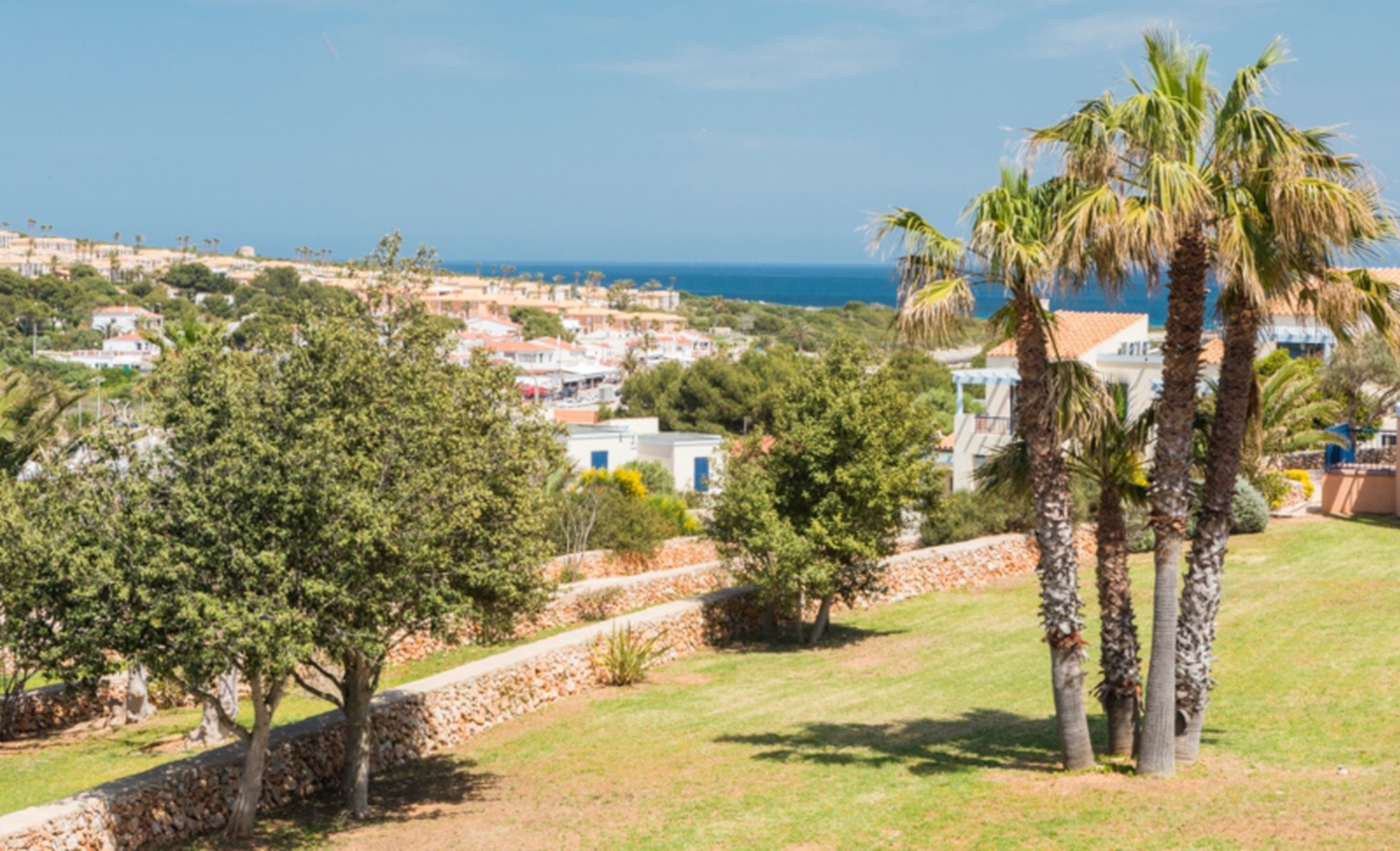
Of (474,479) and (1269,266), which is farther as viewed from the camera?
(474,479)

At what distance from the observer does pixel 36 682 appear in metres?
21.5

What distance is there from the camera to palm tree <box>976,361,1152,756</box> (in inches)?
533

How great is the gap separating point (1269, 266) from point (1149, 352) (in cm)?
2819

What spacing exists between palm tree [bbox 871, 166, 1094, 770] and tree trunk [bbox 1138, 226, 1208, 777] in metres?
0.76

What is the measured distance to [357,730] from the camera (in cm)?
1512

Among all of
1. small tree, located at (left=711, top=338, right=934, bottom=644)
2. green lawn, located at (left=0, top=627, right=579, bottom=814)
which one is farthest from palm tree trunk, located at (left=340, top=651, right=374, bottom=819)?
small tree, located at (left=711, top=338, right=934, bottom=644)

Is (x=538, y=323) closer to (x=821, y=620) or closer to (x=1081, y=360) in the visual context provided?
(x=1081, y=360)

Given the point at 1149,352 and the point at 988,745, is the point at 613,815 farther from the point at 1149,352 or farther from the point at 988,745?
the point at 1149,352

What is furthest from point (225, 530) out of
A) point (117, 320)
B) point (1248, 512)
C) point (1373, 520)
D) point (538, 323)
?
point (538, 323)

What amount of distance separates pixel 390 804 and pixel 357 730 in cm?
106

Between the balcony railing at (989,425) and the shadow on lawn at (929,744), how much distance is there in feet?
71.5

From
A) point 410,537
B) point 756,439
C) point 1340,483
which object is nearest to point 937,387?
point 1340,483

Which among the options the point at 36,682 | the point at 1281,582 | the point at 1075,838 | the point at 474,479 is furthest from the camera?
the point at 1281,582

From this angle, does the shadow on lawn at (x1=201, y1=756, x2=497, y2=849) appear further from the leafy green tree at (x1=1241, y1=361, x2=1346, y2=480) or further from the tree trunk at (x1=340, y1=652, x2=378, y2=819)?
the leafy green tree at (x1=1241, y1=361, x2=1346, y2=480)
